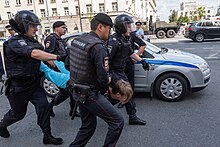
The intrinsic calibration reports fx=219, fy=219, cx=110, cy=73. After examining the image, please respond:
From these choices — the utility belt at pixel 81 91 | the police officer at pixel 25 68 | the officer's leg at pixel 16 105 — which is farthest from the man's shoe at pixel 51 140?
the utility belt at pixel 81 91

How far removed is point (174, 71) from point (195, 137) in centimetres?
162

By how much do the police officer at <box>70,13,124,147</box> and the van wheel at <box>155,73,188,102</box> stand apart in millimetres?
2263

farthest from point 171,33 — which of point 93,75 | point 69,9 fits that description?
point 69,9

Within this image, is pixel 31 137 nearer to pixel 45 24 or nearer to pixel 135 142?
pixel 135 142

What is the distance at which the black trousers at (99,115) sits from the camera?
7.47ft

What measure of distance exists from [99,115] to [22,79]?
1152 millimetres

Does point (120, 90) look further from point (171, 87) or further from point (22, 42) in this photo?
point (171, 87)

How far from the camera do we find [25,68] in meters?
2.69

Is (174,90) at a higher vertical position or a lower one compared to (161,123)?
higher

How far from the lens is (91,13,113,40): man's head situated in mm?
2137

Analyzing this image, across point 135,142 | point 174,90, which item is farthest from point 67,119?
point 174,90

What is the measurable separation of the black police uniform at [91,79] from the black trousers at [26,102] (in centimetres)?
77

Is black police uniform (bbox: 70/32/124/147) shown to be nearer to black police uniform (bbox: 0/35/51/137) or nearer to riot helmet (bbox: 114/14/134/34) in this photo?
black police uniform (bbox: 0/35/51/137)

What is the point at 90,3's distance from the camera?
4625 cm
